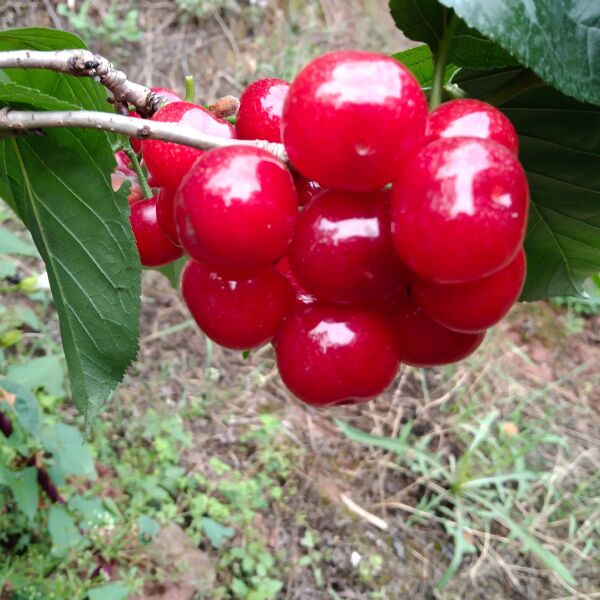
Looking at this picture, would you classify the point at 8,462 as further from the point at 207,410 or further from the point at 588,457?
the point at 588,457

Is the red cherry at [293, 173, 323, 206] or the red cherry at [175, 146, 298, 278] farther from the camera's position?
the red cherry at [293, 173, 323, 206]

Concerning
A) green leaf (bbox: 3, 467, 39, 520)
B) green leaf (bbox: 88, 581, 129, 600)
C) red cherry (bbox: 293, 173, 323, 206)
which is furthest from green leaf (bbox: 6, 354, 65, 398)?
red cherry (bbox: 293, 173, 323, 206)

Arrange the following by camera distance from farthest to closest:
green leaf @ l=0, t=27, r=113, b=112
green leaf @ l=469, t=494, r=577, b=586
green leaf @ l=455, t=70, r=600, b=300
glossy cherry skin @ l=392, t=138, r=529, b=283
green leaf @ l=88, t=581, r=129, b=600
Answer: green leaf @ l=469, t=494, r=577, b=586, green leaf @ l=88, t=581, r=129, b=600, green leaf @ l=0, t=27, r=113, b=112, green leaf @ l=455, t=70, r=600, b=300, glossy cherry skin @ l=392, t=138, r=529, b=283

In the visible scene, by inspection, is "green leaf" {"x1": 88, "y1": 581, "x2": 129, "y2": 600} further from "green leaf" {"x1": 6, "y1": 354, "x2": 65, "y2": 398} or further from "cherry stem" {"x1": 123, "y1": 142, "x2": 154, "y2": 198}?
"cherry stem" {"x1": 123, "y1": 142, "x2": 154, "y2": 198}

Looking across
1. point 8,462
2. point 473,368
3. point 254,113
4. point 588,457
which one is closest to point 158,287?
point 8,462

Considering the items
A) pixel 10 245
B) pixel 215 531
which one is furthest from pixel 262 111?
pixel 215 531

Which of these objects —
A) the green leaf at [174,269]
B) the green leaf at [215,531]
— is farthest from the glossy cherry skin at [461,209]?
the green leaf at [215,531]

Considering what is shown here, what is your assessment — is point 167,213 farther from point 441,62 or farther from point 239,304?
point 441,62
